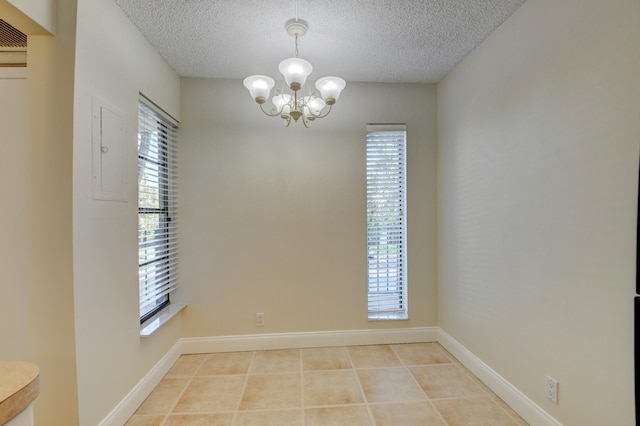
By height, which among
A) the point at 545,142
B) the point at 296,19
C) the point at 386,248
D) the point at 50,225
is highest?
the point at 296,19

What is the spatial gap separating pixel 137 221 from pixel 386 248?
2.19 metres

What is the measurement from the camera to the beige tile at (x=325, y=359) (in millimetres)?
2547

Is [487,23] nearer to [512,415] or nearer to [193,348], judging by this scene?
[512,415]

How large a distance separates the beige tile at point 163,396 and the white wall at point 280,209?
0.54 m

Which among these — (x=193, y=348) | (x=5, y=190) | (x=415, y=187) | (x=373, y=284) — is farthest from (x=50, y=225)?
(x=415, y=187)

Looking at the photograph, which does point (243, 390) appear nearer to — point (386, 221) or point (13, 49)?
point (386, 221)

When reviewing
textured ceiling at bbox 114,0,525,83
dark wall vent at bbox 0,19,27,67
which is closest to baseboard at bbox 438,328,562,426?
textured ceiling at bbox 114,0,525,83

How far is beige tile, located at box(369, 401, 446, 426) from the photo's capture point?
1.85m

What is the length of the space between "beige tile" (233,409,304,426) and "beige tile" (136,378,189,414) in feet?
1.74

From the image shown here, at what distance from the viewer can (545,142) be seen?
1.71 m

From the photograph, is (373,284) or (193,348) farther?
(373,284)

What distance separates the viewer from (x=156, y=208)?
249cm

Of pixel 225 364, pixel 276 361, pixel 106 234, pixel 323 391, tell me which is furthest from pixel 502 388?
pixel 106 234

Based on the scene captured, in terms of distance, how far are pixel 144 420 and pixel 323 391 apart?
3.88 ft
